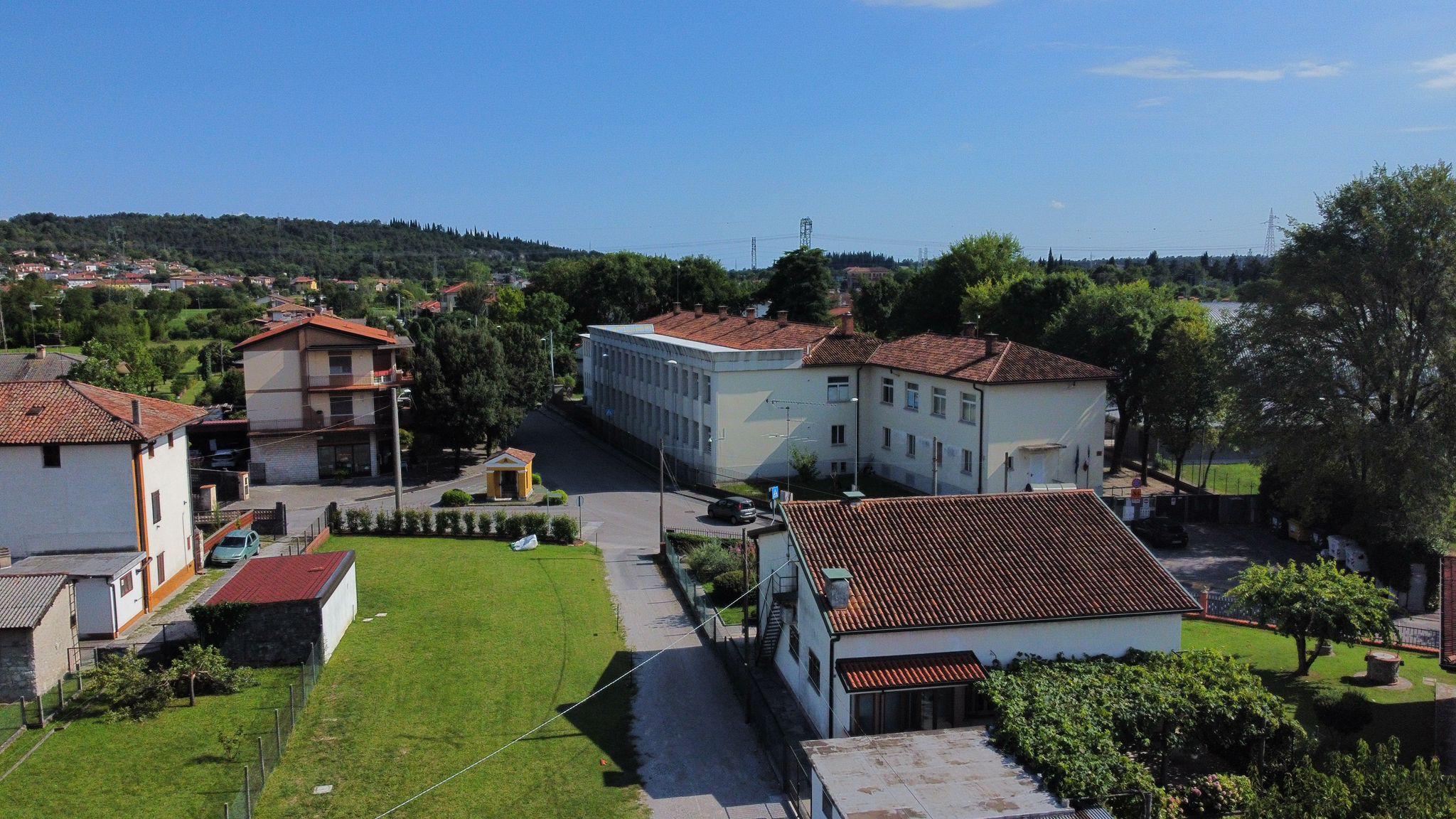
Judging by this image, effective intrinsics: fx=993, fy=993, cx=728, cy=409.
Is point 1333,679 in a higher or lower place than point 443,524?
higher

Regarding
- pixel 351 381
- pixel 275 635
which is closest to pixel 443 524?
pixel 351 381

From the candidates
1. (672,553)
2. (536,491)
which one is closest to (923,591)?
(672,553)

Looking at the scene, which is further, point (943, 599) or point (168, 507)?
point (168, 507)

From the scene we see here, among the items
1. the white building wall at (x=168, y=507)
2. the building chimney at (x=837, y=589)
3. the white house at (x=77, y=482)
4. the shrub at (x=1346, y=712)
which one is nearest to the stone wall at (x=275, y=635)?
the white house at (x=77, y=482)

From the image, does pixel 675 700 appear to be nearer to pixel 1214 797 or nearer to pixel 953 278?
pixel 1214 797

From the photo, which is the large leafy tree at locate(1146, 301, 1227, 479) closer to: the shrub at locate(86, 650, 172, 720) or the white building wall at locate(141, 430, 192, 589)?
the white building wall at locate(141, 430, 192, 589)

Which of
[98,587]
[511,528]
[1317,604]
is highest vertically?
[1317,604]

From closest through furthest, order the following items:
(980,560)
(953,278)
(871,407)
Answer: (980,560), (871,407), (953,278)
